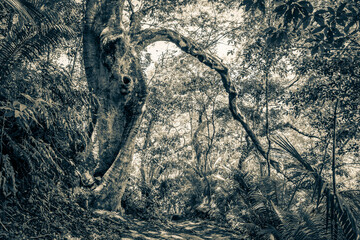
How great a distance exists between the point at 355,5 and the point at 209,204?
28.5 ft

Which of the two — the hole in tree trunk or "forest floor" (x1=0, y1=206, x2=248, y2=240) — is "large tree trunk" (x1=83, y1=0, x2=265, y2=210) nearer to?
the hole in tree trunk

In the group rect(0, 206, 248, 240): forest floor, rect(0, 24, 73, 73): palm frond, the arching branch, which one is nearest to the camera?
rect(0, 206, 248, 240): forest floor

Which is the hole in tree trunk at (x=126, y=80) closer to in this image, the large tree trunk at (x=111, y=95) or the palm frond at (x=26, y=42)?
the large tree trunk at (x=111, y=95)

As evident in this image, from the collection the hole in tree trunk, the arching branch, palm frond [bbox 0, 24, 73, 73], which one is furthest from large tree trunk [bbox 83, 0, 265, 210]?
palm frond [bbox 0, 24, 73, 73]

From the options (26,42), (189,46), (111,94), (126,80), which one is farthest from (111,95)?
(189,46)

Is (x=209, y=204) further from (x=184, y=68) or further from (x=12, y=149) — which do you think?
(x=12, y=149)

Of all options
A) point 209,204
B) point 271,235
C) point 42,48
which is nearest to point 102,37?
point 42,48

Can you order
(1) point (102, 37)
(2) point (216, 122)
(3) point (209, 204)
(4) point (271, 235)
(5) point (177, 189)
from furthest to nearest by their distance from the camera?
(2) point (216, 122), (5) point (177, 189), (3) point (209, 204), (1) point (102, 37), (4) point (271, 235)

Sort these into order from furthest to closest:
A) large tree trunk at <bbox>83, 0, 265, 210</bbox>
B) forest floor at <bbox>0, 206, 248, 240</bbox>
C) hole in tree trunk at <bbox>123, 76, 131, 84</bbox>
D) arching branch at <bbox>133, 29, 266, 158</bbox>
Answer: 1. arching branch at <bbox>133, 29, 266, 158</bbox>
2. hole in tree trunk at <bbox>123, 76, 131, 84</bbox>
3. large tree trunk at <bbox>83, 0, 265, 210</bbox>
4. forest floor at <bbox>0, 206, 248, 240</bbox>

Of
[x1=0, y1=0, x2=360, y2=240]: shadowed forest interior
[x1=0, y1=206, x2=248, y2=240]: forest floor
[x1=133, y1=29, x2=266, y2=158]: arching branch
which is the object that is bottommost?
[x1=0, y1=206, x2=248, y2=240]: forest floor

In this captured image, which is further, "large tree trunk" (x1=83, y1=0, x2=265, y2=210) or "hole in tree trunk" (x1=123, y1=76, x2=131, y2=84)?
"hole in tree trunk" (x1=123, y1=76, x2=131, y2=84)

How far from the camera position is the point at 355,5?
3.60 metres

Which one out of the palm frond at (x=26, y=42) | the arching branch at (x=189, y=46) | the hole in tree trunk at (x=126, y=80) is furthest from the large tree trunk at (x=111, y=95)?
the palm frond at (x=26, y=42)

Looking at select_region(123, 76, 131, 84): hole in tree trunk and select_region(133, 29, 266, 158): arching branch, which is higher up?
select_region(133, 29, 266, 158): arching branch
